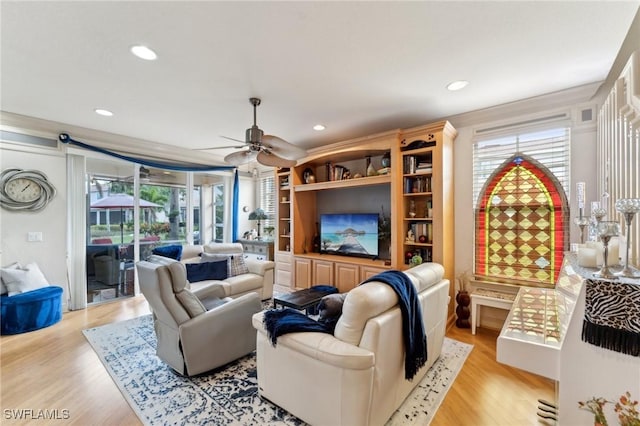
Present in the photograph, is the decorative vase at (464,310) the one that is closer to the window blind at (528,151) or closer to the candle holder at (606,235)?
the window blind at (528,151)

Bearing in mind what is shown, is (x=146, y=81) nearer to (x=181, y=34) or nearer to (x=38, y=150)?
(x=181, y=34)

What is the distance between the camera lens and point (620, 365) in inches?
46.9

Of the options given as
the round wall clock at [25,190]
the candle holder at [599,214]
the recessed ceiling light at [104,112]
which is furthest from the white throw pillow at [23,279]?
the candle holder at [599,214]

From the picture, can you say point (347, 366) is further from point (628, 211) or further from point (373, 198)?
point (373, 198)

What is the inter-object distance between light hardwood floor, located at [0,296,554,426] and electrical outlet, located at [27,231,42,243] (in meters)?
1.24

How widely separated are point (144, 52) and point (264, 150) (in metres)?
1.23

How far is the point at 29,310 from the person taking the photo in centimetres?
318

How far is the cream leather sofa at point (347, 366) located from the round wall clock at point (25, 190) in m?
3.80

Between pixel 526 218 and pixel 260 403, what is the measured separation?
3339mm

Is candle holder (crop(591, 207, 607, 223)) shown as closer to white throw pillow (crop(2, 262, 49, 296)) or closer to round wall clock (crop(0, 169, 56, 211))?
white throw pillow (crop(2, 262, 49, 296))

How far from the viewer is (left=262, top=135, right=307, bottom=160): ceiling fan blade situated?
8.37 ft

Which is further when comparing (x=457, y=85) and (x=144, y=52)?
(x=457, y=85)

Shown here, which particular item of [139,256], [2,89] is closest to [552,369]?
[2,89]

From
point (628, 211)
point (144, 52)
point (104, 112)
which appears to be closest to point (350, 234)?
point (628, 211)
